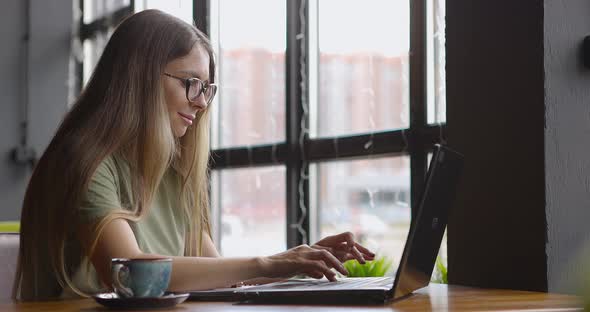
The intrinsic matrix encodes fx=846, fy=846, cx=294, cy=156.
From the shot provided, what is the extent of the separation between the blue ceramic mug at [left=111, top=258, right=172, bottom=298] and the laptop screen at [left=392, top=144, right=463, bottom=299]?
387 millimetres

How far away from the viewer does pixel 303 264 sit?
1.55m

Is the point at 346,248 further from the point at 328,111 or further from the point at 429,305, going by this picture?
the point at 328,111

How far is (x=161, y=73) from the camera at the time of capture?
1.92 metres

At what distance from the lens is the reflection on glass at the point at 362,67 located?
2.89 m

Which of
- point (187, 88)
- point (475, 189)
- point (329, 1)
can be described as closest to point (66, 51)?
point (329, 1)

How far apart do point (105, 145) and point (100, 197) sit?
16 cm

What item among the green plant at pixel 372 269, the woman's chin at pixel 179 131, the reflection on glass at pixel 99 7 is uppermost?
the reflection on glass at pixel 99 7

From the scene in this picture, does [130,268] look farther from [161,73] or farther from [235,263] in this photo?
[161,73]

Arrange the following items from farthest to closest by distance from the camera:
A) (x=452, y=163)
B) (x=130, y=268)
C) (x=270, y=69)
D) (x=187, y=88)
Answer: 1. (x=270, y=69)
2. (x=187, y=88)
3. (x=452, y=163)
4. (x=130, y=268)

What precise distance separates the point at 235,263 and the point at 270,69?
197 centimetres

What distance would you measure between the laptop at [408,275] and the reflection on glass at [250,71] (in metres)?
1.85

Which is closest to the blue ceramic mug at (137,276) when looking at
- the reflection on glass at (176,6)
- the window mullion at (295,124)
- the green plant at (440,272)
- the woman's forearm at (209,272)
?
the woman's forearm at (209,272)

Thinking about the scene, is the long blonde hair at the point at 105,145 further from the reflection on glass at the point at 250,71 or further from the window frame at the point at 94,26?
the window frame at the point at 94,26

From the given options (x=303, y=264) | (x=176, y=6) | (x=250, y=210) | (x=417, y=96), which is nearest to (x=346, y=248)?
(x=303, y=264)
